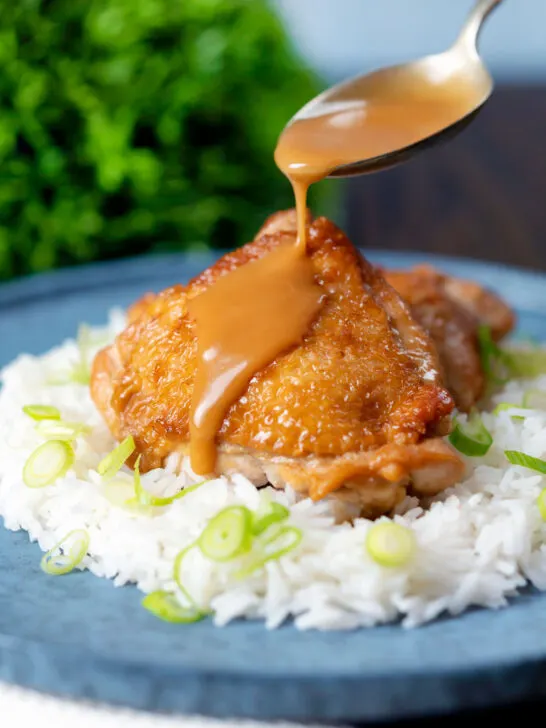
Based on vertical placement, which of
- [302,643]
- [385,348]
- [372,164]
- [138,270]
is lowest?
[138,270]

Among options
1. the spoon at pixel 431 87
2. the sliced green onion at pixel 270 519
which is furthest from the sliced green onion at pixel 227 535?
the spoon at pixel 431 87

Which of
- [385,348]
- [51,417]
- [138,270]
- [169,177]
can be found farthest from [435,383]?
[169,177]

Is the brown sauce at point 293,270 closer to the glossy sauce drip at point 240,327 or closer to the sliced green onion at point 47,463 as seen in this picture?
the glossy sauce drip at point 240,327

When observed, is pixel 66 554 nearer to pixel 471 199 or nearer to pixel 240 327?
pixel 240 327

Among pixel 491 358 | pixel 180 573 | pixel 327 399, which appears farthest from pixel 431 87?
pixel 180 573

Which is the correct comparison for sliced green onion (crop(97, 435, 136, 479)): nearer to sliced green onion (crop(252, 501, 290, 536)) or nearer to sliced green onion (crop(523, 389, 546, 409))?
sliced green onion (crop(252, 501, 290, 536))

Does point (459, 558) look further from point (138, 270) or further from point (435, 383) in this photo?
point (138, 270)
